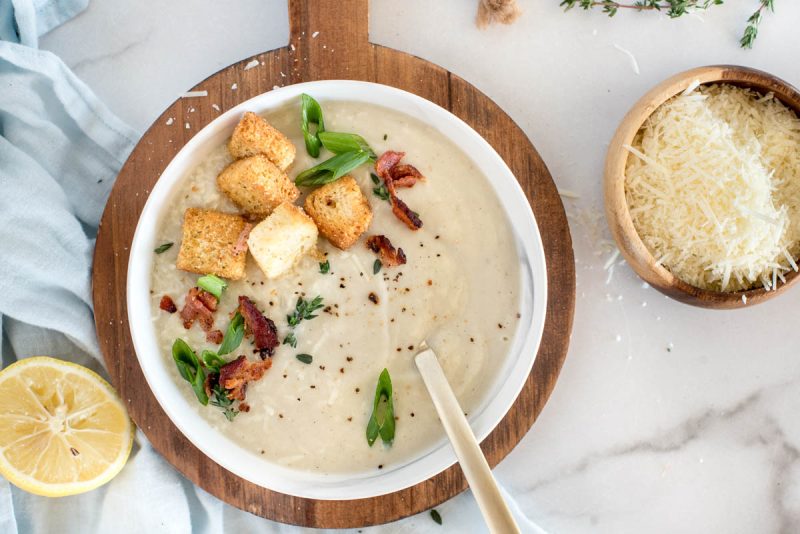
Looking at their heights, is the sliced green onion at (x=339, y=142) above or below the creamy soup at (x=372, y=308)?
above

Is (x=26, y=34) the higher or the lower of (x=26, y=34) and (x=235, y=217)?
the higher

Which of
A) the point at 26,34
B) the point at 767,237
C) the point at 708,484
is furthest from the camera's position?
the point at 708,484

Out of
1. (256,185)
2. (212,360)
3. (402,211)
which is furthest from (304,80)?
(212,360)

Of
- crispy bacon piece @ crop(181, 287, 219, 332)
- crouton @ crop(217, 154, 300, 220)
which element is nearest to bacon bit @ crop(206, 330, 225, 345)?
crispy bacon piece @ crop(181, 287, 219, 332)

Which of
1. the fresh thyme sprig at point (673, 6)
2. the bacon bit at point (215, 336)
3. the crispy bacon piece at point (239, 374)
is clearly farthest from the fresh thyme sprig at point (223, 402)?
the fresh thyme sprig at point (673, 6)

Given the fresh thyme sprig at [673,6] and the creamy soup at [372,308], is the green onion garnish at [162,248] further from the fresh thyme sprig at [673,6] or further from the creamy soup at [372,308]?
the fresh thyme sprig at [673,6]

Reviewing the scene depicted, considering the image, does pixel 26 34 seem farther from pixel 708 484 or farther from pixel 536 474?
pixel 708 484

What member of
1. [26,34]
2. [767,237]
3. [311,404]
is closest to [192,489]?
[311,404]

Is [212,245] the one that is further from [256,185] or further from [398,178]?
[398,178]
